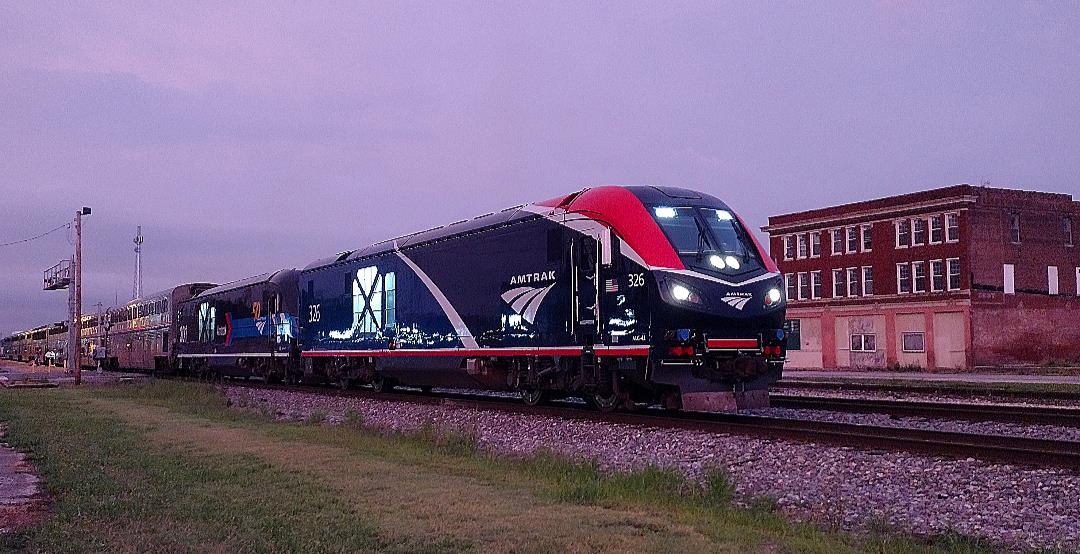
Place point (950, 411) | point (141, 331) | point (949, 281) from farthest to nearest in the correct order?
point (949, 281) < point (141, 331) < point (950, 411)

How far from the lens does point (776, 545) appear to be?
692 centimetres

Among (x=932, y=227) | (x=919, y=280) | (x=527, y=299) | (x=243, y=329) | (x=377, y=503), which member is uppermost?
(x=932, y=227)

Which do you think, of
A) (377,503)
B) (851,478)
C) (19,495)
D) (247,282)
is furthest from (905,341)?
(19,495)

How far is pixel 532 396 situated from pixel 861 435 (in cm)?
757

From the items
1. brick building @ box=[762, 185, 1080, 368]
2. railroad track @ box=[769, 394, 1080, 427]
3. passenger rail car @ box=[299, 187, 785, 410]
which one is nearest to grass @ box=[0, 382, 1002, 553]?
passenger rail car @ box=[299, 187, 785, 410]

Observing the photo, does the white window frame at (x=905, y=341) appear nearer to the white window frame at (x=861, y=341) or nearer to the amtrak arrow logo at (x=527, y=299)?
the white window frame at (x=861, y=341)

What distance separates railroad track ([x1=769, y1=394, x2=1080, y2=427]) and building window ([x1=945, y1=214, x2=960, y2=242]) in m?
35.2

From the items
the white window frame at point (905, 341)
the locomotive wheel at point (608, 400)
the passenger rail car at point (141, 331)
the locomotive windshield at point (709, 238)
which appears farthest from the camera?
the white window frame at point (905, 341)

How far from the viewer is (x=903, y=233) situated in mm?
54250

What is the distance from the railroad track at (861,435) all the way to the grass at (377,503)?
3.47 metres

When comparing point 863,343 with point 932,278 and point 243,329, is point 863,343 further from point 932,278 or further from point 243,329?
point 243,329

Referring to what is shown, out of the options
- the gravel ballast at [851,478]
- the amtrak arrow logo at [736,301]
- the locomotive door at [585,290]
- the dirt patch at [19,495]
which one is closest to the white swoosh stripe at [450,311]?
the locomotive door at [585,290]

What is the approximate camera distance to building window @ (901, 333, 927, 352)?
52.5 metres

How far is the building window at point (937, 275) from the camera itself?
5203 cm
